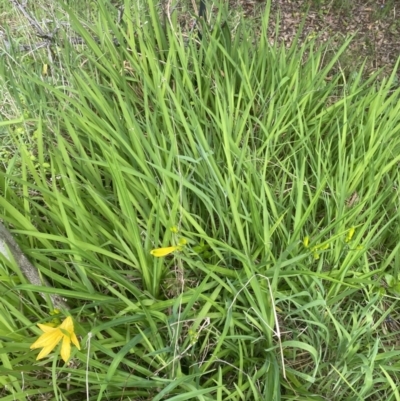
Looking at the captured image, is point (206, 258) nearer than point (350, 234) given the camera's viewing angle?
No

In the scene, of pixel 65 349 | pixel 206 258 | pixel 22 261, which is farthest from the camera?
pixel 206 258

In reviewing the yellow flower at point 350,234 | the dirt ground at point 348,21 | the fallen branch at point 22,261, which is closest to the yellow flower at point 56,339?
the fallen branch at point 22,261

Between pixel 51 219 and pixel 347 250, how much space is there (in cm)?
82

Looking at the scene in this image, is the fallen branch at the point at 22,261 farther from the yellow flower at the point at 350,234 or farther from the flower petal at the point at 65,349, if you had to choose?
the yellow flower at the point at 350,234

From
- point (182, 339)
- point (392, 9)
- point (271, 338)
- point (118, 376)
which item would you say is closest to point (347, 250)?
point (271, 338)

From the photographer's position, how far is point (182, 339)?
3.26ft

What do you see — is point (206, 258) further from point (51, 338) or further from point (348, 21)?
point (348, 21)

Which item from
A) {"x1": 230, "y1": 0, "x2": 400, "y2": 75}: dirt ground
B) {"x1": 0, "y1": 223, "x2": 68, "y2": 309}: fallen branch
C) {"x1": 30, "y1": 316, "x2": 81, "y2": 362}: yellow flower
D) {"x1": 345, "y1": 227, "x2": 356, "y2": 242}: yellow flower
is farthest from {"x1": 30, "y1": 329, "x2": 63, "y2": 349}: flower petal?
{"x1": 230, "y1": 0, "x2": 400, "y2": 75}: dirt ground

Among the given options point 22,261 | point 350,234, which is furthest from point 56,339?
point 350,234

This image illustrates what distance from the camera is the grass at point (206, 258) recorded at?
0.94 m

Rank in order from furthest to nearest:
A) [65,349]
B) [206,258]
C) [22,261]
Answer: [206,258] < [22,261] < [65,349]

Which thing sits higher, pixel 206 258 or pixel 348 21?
pixel 348 21

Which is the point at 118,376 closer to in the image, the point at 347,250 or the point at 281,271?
the point at 281,271

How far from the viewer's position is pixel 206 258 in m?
1.13
